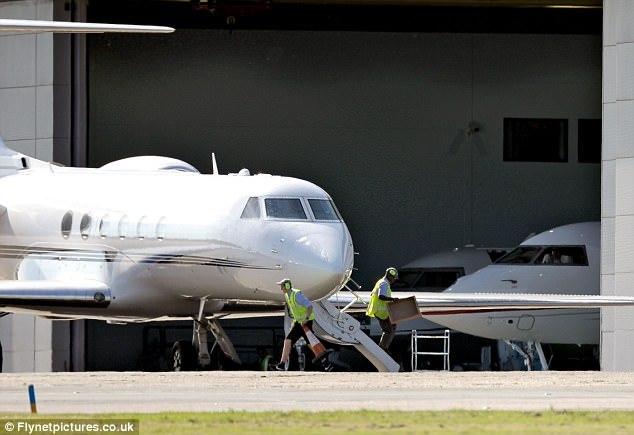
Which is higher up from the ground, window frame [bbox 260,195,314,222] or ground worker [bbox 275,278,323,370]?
window frame [bbox 260,195,314,222]

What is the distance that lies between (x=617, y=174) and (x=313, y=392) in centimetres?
1521

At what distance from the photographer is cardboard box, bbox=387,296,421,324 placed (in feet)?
93.6

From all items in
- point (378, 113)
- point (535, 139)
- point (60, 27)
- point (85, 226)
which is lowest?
point (85, 226)

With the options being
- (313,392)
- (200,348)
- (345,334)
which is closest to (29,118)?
(200,348)

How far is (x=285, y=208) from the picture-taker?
28.6 metres

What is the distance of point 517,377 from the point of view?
74.0 ft

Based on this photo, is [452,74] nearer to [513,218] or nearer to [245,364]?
[513,218]

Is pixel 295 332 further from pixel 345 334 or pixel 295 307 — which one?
pixel 345 334

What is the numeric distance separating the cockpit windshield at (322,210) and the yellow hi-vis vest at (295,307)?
5.52 ft

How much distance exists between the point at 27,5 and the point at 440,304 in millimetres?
11012

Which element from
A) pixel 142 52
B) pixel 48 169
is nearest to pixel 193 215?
pixel 48 169

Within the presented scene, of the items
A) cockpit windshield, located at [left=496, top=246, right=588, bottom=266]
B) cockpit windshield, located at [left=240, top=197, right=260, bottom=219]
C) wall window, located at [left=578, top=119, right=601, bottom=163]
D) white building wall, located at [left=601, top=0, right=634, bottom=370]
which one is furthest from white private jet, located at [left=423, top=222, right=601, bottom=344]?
cockpit windshield, located at [left=240, top=197, right=260, bottom=219]

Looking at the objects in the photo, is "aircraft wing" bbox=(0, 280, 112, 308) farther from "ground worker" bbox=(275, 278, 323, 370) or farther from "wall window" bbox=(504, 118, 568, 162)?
"wall window" bbox=(504, 118, 568, 162)

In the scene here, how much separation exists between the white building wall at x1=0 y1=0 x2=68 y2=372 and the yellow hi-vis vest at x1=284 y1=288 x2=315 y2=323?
10944 mm
